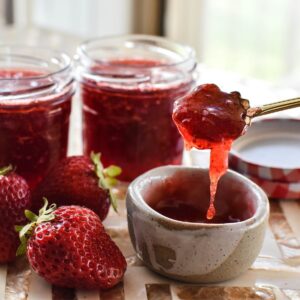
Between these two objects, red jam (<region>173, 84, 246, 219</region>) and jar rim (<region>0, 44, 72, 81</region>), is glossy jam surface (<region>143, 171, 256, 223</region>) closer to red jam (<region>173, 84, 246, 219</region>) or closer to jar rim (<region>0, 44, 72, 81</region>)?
red jam (<region>173, 84, 246, 219</region>)

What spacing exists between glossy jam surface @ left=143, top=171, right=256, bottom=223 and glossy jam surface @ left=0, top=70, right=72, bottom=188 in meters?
0.22

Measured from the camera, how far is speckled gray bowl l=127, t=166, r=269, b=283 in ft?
3.40

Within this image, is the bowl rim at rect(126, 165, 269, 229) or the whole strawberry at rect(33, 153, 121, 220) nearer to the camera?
the bowl rim at rect(126, 165, 269, 229)

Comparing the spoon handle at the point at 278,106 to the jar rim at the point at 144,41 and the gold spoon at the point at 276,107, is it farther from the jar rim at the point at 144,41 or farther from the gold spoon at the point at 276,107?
the jar rim at the point at 144,41

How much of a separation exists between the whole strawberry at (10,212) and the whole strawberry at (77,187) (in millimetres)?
75

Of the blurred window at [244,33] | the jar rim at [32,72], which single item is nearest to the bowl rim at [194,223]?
the jar rim at [32,72]

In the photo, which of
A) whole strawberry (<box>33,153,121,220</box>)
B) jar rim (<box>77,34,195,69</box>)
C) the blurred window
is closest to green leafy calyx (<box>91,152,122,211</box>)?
whole strawberry (<box>33,153,121,220</box>)

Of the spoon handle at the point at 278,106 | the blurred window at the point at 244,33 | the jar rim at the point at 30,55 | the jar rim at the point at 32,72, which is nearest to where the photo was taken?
the spoon handle at the point at 278,106

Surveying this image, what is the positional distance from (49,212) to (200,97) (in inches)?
9.7

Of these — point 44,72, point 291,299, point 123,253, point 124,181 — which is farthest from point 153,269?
point 44,72

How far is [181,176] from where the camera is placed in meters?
1.19

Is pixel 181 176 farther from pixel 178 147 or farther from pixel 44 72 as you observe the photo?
pixel 44 72

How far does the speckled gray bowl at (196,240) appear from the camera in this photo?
3.40 feet

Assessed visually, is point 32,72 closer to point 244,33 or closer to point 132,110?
point 132,110
